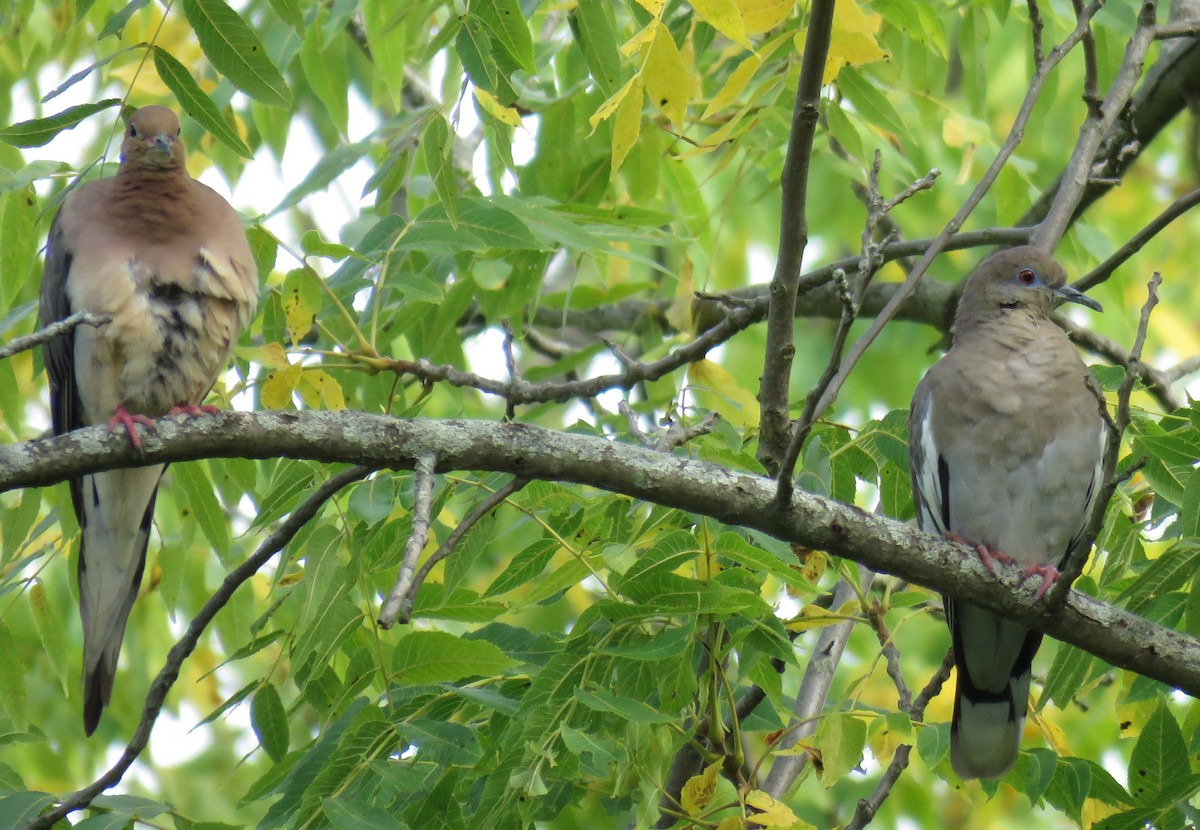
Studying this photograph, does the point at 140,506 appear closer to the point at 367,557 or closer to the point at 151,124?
the point at 151,124

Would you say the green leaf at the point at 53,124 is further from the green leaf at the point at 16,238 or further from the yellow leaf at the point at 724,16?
the yellow leaf at the point at 724,16

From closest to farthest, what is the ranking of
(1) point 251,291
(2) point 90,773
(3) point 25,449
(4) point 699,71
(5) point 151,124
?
(3) point 25,449, (1) point 251,291, (5) point 151,124, (4) point 699,71, (2) point 90,773

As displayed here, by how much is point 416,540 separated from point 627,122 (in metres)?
0.98

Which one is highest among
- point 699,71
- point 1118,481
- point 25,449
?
point 699,71

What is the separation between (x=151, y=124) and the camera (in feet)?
12.9

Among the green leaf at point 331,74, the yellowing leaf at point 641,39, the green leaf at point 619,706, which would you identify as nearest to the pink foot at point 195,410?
the green leaf at point 619,706

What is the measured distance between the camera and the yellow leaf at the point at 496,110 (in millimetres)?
2846

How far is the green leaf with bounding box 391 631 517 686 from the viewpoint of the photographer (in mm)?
2586

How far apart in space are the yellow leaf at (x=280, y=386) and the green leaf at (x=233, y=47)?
631 mm

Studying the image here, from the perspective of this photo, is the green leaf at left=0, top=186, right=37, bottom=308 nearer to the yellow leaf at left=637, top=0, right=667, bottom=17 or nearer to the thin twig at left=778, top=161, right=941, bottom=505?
the yellow leaf at left=637, top=0, right=667, bottom=17

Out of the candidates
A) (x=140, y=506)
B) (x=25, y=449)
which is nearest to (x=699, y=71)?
(x=140, y=506)

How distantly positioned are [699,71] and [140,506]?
2.41m

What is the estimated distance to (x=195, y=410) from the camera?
311 centimetres

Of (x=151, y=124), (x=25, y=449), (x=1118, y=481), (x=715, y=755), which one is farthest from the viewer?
(x=151, y=124)
